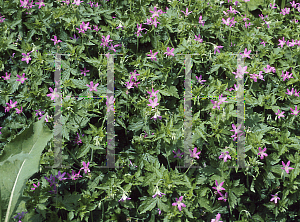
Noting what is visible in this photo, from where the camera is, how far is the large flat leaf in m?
1.79

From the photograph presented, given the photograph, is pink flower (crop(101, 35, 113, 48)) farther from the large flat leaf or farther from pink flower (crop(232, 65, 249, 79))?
pink flower (crop(232, 65, 249, 79))

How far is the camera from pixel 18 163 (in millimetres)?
1834

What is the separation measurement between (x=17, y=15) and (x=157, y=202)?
2.12 metres

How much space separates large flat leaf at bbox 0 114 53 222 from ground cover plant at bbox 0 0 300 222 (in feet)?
0.05

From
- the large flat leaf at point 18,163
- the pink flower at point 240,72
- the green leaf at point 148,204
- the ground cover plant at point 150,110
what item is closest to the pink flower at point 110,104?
the ground cover plant at point 150,110

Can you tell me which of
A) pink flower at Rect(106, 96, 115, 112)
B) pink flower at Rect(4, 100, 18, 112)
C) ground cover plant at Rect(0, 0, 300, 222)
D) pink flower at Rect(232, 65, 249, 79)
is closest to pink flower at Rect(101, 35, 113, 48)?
ground cover plant at Rect(0, 0, 300, 222)

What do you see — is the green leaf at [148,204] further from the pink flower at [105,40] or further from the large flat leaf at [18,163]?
the pink flower at [105,40]

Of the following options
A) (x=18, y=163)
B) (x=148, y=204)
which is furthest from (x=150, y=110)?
(x=18, y=163)

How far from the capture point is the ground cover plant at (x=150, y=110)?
7.29 ft

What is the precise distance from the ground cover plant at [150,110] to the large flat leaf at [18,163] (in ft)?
0.05

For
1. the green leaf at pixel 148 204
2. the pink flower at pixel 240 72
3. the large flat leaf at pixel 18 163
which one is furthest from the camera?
the pink flower at pixel 240 72

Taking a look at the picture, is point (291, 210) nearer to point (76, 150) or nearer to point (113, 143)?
point (113, 143)

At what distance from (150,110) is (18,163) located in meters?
0.98

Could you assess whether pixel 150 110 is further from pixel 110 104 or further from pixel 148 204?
pixel 148 204
